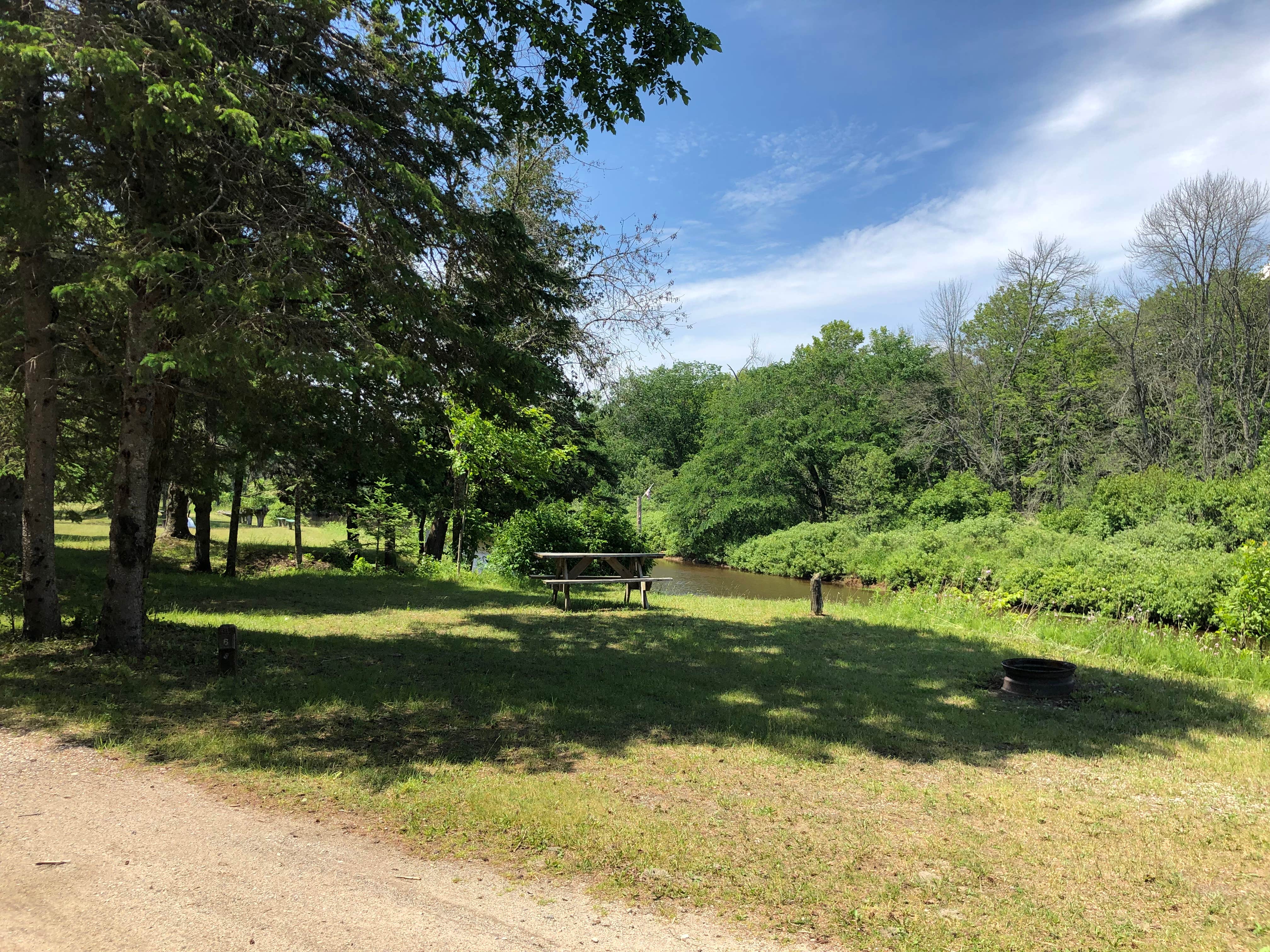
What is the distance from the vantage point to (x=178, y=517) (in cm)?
2088

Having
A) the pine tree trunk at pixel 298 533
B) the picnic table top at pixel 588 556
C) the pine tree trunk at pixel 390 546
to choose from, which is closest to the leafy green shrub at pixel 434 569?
the pine tree trunk at pixel 390 546

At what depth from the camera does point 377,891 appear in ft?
11.2

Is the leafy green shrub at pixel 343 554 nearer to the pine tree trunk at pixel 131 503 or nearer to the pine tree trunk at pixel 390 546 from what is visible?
the pine tree trunk at pixel 390 546

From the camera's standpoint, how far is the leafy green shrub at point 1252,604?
1073 cm

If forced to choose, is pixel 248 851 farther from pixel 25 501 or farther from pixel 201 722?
pixel 25 501

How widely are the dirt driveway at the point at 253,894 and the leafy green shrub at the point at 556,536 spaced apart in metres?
12.0

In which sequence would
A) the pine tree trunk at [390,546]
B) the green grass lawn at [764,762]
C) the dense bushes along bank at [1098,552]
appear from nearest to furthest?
1. the green grass lawn at [764,762]
2. the dense bushes along bank at [1098,552]
3. the pine tree trunk at [390,546]

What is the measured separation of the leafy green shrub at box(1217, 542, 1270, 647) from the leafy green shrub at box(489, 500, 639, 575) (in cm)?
1079

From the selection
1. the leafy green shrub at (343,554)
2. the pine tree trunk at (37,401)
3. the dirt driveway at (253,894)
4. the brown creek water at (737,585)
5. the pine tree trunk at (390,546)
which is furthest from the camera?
the brown creek water at (737,585)

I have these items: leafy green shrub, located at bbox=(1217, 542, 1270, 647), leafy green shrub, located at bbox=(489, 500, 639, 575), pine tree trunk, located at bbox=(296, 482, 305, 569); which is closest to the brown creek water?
leafy green shrub, located at bbox=(489, 500, 639, 575)

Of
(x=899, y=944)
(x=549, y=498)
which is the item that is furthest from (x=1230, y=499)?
(x=899, y=944)

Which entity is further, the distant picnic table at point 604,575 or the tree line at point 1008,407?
the tree line at point 1008,407

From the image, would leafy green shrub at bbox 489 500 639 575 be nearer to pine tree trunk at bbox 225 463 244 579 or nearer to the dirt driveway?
pine tree trunk at bbox 225 463 244 579

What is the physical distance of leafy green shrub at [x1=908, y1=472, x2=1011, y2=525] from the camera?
33031 mm
